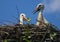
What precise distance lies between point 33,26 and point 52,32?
55 centimetres

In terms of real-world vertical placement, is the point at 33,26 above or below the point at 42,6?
below

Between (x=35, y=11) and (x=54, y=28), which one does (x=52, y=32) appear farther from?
(x=35, y=11)

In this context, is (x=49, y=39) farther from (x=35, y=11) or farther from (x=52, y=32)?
(x=35, y=11)

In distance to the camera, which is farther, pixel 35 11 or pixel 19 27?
pixel 35 11

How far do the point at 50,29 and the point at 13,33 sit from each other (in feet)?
3.34

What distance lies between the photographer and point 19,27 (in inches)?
372

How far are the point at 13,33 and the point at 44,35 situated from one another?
0.85m

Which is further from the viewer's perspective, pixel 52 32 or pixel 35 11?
pixel 35 11

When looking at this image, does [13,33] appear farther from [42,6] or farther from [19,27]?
[42,6]

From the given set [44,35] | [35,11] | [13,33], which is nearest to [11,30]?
[13,33]

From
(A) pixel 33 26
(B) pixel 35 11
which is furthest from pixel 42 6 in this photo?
(A) pixel 33 26

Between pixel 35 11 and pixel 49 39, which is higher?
pixel 35 11

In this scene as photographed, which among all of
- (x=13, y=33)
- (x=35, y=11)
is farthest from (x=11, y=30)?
(x=35, y=11)

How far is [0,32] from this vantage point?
9438 millimetres
